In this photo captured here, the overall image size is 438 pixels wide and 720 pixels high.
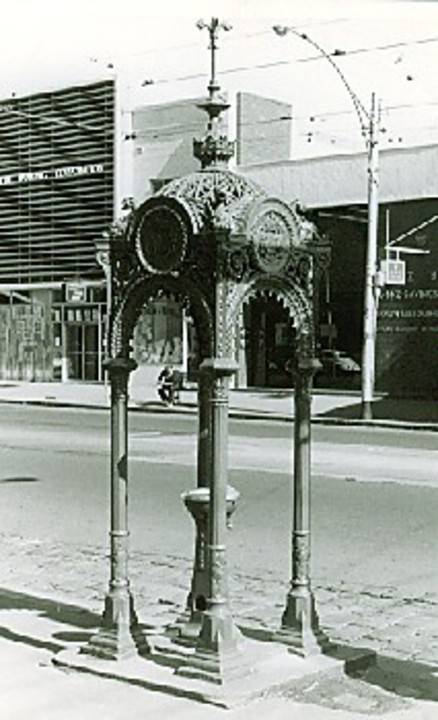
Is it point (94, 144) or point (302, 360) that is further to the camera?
point (94, 144)

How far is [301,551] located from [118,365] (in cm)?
150

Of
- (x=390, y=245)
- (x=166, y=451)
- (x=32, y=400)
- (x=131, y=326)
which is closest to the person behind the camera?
(x=131, y=326)

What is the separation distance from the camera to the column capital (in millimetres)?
6754

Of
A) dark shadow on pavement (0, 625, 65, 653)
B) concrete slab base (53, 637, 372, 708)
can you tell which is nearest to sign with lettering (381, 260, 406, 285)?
dark shadow on pavement (0, 625, 65, 653)

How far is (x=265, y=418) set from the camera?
27.3 meters

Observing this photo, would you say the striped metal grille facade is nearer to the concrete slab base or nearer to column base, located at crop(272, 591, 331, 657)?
column base, located at crop(272, 591, 331, 657)

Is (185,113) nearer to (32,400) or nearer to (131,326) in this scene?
(32,400)

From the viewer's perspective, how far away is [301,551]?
22.0ft

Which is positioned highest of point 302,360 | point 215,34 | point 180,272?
point 215,34

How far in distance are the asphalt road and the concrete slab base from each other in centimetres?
249

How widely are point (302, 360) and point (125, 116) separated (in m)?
31.6

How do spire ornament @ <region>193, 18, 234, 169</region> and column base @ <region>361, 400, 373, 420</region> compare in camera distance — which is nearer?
spire ornament @ <region>193, 18, 234, 169</region>

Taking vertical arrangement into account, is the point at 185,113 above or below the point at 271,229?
above

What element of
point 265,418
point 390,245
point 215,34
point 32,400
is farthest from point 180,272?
point 32,400
